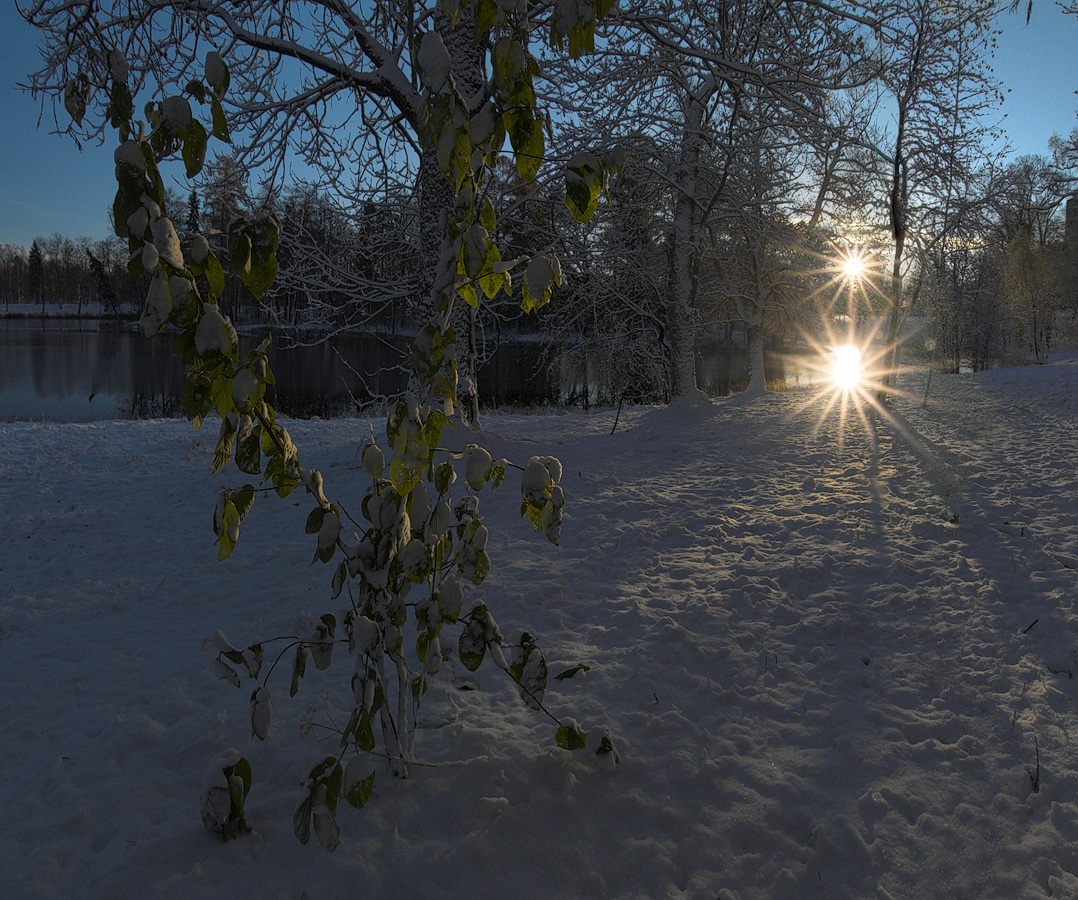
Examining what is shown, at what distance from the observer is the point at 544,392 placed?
23.9 metres

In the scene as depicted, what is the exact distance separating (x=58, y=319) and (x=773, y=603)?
91398 millimetres

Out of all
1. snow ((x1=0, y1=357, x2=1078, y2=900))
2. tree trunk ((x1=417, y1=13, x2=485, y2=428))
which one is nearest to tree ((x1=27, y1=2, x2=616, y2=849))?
snow ((x1=0, y1=357, x2=1078, y2=900))

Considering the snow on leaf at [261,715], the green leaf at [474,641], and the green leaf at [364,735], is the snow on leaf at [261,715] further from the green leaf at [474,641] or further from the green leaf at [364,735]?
the green leaf at [474,641]

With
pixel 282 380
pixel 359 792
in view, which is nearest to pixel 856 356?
pixel 282 380

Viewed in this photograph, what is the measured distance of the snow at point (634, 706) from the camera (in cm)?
223

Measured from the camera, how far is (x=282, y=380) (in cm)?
2578

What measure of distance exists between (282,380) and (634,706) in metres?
25.2

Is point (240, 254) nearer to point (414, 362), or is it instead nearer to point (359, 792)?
point (414, 362)

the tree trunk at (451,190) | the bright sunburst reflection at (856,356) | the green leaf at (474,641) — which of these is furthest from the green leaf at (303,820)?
the bright sunburst reflection at (856,356)

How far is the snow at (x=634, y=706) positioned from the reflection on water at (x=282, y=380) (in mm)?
8739

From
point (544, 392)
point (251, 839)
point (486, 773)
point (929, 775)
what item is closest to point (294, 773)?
point (251, 839)

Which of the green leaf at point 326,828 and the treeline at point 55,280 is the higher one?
the treeline at point 55,280

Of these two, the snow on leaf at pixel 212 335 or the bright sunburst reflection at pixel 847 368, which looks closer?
the snow on leaf at pixel 212 335

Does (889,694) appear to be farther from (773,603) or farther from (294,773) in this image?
(294,773)
